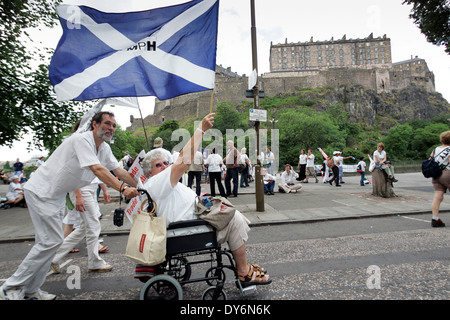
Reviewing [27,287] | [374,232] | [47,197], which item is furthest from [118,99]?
[374,232]

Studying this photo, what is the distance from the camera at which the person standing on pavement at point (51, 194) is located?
9.30 feet

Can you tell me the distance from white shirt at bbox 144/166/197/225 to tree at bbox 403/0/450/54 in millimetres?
19037

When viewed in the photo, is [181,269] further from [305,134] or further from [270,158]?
[305,134]

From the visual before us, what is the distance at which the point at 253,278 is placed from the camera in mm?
2840

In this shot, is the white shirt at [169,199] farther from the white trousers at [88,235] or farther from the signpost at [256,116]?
the signpost at [256,116]

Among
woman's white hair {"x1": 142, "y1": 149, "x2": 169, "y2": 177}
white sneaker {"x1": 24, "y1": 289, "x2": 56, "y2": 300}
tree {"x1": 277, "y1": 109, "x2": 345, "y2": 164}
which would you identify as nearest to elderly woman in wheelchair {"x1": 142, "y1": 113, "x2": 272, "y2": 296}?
woman's white hair {"x1": 142, "y1": 149, "x2": 169, "y2": 177}

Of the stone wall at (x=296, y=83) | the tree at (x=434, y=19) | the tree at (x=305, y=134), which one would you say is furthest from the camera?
the stone wall at (x=296, y=83)

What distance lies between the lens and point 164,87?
3.87 metres

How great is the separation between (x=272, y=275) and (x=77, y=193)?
294 cm

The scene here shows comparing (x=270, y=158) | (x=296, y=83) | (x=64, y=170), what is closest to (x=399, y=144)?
(x=296, y=83)

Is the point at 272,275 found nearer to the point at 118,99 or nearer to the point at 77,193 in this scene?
the point at 77,193

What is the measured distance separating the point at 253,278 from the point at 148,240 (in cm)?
118

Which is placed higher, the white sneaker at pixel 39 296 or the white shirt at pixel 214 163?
the white shirt at pixel 214 163

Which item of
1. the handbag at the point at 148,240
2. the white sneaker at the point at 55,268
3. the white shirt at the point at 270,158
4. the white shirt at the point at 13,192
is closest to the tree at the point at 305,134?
the white shirt at the point at 270,158
